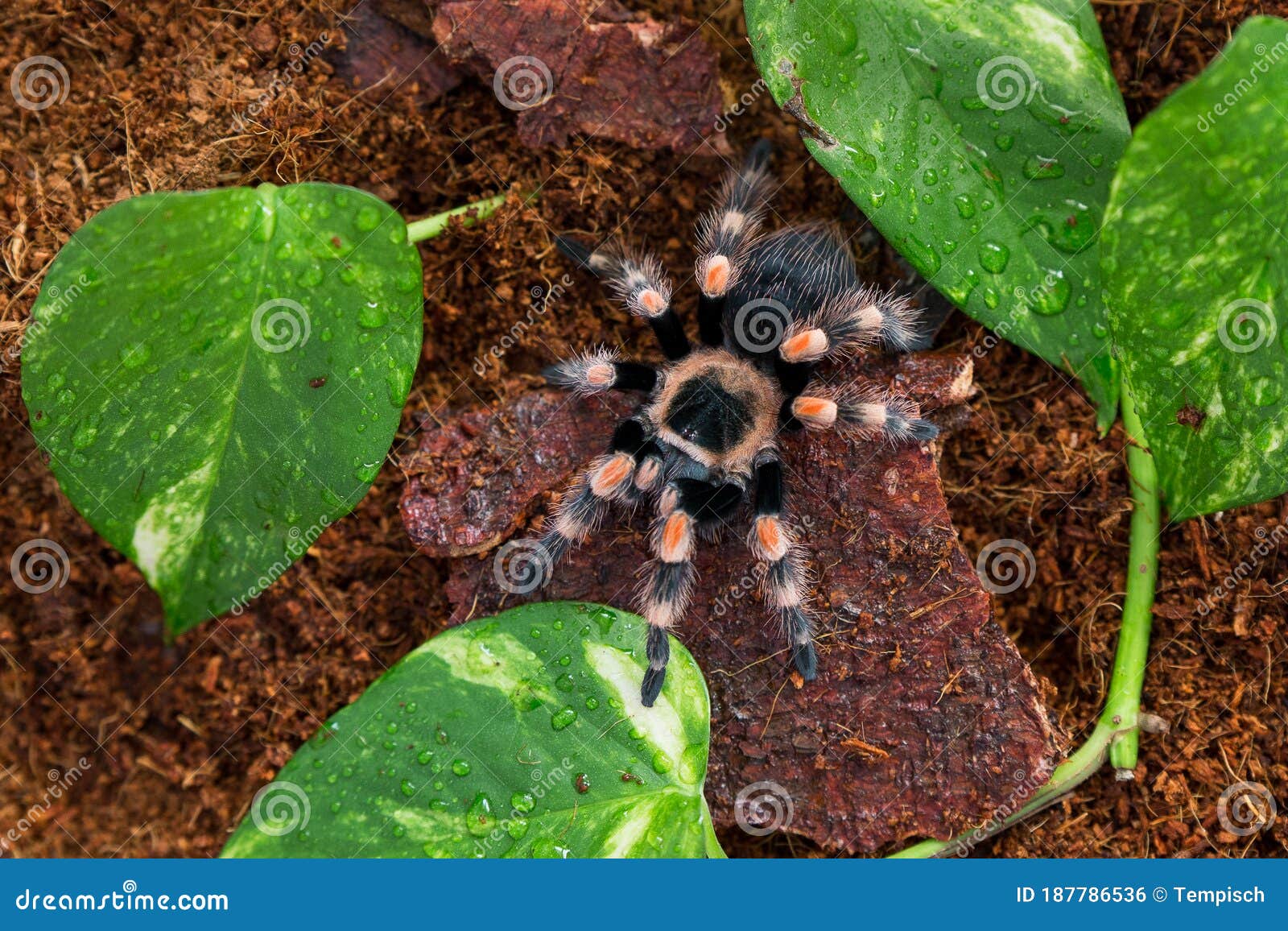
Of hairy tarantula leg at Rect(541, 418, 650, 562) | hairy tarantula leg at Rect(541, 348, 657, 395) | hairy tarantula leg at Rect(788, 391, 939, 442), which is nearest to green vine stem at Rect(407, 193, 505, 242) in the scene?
hairy tarantula leg at Rect(541, 348, 657, 395)

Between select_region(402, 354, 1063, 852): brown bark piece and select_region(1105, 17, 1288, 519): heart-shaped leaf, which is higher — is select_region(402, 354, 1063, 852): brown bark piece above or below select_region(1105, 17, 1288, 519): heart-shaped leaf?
below

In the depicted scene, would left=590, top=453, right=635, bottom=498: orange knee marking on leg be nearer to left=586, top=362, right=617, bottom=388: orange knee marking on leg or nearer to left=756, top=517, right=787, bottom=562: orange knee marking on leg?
left=586, top=362, right=617, bottom=388: orange knee marking on leg

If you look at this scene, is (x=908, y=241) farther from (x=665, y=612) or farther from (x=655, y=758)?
(x=655, y=758)

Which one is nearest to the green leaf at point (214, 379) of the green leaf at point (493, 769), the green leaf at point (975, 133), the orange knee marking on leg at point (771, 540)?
the green leaf at point (493, 769)

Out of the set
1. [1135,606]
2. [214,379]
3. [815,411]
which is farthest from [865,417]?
[214,379]

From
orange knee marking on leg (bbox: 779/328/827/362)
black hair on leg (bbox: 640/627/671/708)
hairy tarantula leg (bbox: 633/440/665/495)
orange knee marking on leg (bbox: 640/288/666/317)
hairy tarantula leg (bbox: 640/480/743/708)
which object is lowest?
black hair on leg (bbox: 640/627/671/708)

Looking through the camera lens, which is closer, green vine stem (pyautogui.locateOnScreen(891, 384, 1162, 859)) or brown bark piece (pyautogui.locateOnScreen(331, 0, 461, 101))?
green vine stem (pyautogui.locateOnScreen(891, 384, 1162, 859))

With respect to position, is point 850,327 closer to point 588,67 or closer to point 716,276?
point 716,276

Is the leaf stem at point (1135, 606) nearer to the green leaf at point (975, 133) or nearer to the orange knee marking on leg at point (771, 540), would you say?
the green leaf at point (975, 133)
